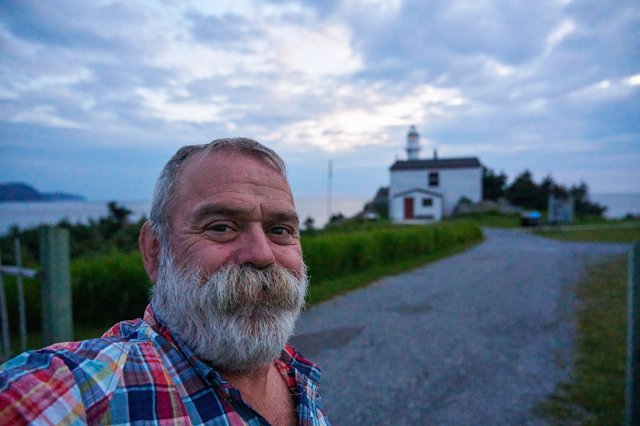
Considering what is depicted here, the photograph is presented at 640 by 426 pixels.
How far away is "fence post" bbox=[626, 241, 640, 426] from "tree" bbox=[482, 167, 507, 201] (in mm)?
47490

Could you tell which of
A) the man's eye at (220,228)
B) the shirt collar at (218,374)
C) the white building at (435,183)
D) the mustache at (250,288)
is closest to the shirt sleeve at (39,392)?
the shirt collar at (218,374)

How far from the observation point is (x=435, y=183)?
41250 mm

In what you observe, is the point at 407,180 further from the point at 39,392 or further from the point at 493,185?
the point at 39,392

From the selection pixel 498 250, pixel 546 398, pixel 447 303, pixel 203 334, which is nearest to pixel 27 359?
pixel 203 334

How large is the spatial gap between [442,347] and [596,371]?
1755 millimetres

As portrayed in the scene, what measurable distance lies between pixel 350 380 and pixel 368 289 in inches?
204

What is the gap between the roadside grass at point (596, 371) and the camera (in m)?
3.78

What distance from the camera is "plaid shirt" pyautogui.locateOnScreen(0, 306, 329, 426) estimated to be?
101cm

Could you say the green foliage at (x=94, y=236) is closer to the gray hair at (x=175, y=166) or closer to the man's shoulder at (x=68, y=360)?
the gray hair at (x=175, y=166)

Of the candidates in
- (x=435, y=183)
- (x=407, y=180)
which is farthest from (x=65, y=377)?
(x=435, y=183)

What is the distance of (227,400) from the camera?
4.39 ft

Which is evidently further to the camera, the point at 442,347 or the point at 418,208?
the point at 418,208

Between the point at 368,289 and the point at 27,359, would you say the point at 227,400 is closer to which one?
the point at 27,359

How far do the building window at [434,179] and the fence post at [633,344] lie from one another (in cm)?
3908
